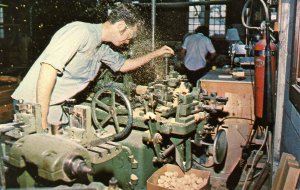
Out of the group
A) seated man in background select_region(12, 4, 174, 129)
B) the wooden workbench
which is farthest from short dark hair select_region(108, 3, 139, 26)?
the wooden workbench

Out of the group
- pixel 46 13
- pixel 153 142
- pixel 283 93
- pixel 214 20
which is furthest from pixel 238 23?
pixel 153 142

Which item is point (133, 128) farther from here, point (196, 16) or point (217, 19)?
point (196, 16)

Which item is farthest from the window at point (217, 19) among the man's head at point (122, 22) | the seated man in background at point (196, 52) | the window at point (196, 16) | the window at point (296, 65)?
the man's head at point (122, 22)

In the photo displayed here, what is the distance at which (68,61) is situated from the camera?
9.50 ft

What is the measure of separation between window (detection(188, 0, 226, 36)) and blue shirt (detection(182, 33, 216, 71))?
6838 millimetres

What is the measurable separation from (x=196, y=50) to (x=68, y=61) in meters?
4.91

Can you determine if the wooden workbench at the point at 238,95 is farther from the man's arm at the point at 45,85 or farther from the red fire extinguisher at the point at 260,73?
the man's arm at the point at 45,85

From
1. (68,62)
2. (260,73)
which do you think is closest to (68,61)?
(68,62)

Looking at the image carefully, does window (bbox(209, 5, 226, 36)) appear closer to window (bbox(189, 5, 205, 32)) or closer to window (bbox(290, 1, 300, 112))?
window (bbox(189, 5, 205, 32))

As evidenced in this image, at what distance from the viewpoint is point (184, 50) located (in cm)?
752

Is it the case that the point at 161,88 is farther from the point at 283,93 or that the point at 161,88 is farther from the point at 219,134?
the point at 283,93

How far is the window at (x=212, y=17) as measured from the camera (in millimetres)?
13867

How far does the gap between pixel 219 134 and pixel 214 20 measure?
1153 centimetres

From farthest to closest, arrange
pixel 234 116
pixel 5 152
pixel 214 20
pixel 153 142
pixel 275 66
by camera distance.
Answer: pixel 214 20
pixel 234 116
pixel 275 66
pixel 153 142
pixel 5 152
